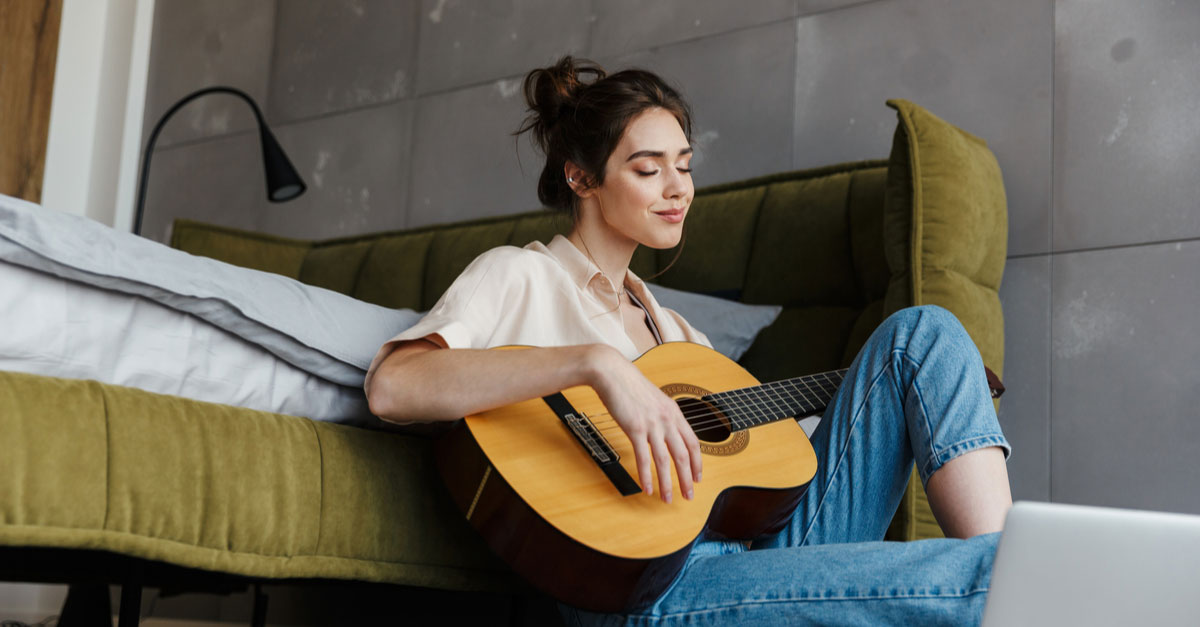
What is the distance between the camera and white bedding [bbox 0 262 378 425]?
3.46ft

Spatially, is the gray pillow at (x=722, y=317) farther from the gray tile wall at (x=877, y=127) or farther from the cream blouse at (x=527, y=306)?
the gray tile wall at (x=877, y=127)

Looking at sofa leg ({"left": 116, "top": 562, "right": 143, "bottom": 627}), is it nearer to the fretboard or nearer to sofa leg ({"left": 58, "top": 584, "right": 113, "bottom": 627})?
the fretboard

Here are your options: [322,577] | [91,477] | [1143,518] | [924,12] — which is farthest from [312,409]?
[924,12]

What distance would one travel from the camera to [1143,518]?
592mm

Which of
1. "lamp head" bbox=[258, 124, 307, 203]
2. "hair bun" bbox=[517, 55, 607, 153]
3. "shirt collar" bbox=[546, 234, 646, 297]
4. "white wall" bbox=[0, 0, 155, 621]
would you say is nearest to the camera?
"shirt collar" bbox=[546, 234, 646, 297]

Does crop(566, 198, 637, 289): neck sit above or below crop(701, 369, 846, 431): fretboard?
above

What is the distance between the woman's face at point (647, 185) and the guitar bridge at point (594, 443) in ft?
1.41

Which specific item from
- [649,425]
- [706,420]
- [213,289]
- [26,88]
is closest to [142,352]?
[213,289]

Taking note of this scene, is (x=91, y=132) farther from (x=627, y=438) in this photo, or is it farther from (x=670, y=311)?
(x=627, y=438)

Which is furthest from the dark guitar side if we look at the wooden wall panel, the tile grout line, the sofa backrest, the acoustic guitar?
the wooden wall panel

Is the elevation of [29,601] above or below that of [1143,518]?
below

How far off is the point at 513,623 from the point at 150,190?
2.47 m

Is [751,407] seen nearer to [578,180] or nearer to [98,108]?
[578,180]

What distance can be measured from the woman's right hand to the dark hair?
55cm
